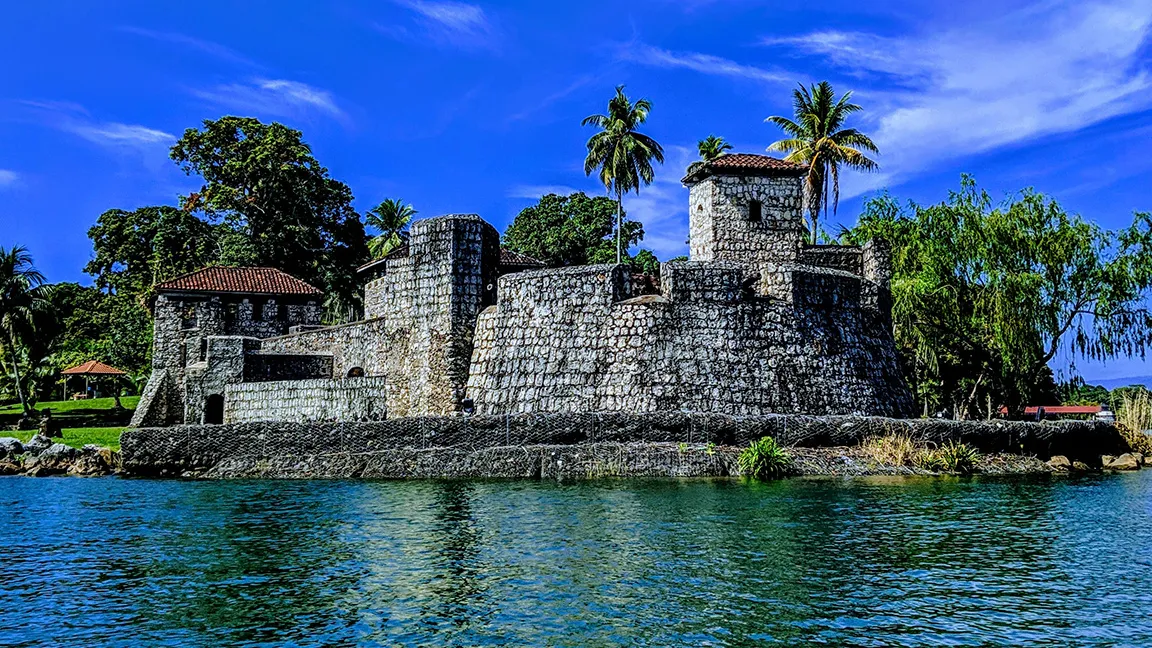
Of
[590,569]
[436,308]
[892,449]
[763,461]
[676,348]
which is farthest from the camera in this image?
[436,308]

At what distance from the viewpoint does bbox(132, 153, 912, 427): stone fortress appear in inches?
1058

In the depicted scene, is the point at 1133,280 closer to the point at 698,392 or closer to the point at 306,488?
the point at 698,392

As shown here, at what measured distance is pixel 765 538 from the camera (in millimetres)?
13727

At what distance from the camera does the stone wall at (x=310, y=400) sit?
31.2 m

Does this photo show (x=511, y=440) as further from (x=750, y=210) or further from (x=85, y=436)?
(x=85, y=436)

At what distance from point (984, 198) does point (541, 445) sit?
21.6 metres

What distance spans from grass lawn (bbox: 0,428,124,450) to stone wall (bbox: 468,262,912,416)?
14931 millimetres

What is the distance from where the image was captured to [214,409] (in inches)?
1474

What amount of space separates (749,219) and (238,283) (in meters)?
26.4

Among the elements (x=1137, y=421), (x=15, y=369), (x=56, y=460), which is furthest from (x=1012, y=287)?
(x=15, y=369)

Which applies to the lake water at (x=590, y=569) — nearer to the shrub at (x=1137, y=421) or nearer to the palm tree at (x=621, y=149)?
the shrub at (x=1137, y=421)

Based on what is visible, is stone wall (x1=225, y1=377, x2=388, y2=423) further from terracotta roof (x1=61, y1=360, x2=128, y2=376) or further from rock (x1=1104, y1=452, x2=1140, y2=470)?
rock (x1=1104, y1=452, x2=1140, y2=470)

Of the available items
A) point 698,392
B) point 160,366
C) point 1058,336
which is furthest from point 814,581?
point 160,366

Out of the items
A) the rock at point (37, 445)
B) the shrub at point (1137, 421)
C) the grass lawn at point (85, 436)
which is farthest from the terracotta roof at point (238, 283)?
the shrub at point (1137, 421)
